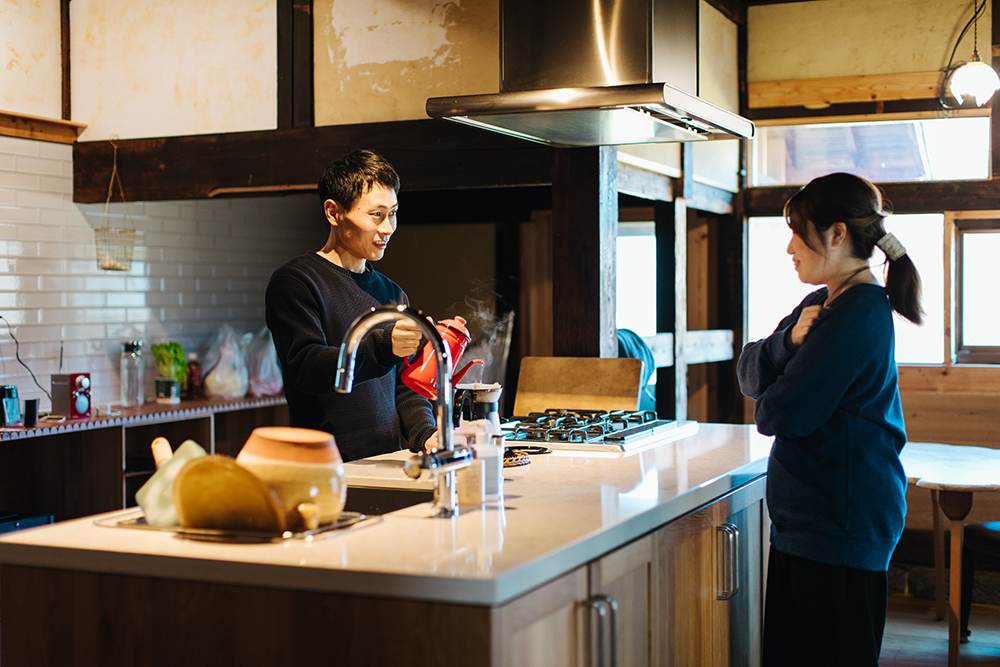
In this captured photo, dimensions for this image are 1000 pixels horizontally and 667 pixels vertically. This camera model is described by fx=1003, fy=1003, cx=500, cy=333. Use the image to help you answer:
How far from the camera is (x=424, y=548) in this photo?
157cm

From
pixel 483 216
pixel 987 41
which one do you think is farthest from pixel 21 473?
pixel 987 41

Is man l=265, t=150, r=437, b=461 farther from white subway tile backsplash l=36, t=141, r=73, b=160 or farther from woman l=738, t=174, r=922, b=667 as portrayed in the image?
white subway tile backsplash l=36, t=141, r=73, b=160

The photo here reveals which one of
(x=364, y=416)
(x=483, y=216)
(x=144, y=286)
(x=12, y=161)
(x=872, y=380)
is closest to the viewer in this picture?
(x=872, y=380)

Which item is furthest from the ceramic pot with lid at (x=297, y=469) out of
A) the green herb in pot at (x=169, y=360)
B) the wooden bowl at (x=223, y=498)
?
the green herb in pot at (x=169, y=360)

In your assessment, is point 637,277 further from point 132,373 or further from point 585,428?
point 132,373

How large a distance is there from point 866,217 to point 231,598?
1.51 m

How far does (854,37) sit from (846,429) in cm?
353

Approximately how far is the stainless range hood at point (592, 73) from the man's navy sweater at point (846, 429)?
891 millimetres

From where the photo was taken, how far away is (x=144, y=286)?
538cm

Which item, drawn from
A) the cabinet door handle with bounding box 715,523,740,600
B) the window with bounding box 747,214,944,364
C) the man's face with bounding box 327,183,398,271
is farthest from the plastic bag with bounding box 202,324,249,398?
the cabinet door handle with bounding box 715,523,740,600

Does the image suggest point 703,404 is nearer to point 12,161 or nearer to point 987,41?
point 987,41

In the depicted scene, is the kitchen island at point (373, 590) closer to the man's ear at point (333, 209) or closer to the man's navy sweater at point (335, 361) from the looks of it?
the man's navy sweater at point (335, 361)

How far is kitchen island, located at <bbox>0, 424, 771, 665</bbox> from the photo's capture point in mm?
1433

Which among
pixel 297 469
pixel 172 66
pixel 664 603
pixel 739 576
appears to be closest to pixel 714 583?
pixel 739 576
